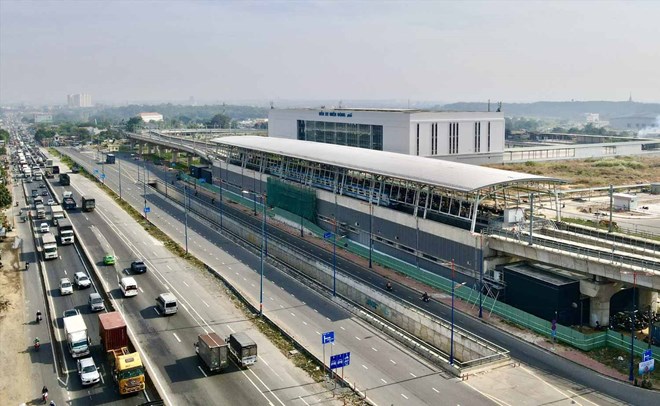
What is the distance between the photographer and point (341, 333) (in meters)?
44.2

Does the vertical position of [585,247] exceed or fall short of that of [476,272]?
it exceeds it

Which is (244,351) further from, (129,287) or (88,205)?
(88,205)

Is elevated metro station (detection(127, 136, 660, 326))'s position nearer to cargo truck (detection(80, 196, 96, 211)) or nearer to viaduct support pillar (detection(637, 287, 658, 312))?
viaduct support pillar (detection(637, 287, 658, 312))

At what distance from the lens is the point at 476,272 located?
51250 mm

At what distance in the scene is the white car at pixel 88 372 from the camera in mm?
35875

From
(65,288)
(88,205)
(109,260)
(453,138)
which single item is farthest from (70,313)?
(453,138)

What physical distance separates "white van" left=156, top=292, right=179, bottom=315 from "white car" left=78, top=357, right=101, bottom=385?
33.7ft

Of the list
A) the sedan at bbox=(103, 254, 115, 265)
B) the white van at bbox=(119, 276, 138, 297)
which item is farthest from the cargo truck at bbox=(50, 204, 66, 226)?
the white van at bbox=(119, 276, 138, 297)

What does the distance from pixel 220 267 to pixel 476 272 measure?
2522 centimetres

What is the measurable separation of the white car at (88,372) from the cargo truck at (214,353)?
6173mm

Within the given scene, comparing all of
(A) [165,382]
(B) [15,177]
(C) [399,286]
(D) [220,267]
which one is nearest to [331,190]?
(D) [220,267]

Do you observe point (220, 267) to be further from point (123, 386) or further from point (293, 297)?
point (123, 386)

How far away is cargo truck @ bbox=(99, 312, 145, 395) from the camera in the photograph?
3441 cm

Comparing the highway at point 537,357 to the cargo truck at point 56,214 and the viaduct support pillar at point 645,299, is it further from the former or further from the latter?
the cargo truck at point 56,214
